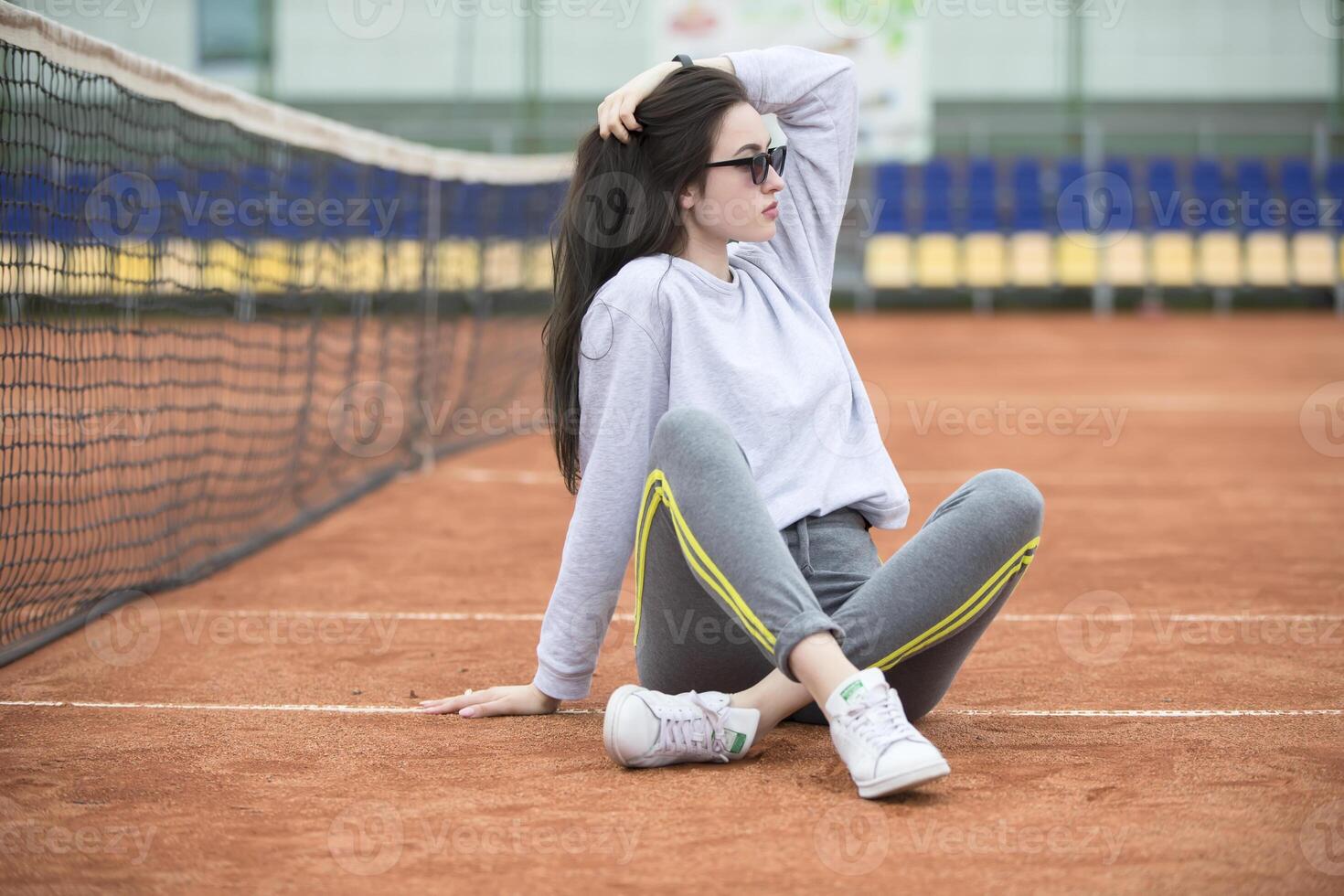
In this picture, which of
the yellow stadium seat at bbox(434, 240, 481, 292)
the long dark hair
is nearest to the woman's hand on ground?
the long dark hair

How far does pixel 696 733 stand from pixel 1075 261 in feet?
55.9

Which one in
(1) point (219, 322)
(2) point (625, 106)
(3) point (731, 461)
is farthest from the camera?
(1) point (219, 322)

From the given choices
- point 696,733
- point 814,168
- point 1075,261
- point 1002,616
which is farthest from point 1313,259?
point 696,733

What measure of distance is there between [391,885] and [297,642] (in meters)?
1.74

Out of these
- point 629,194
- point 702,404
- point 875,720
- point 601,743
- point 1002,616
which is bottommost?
point 1002,616

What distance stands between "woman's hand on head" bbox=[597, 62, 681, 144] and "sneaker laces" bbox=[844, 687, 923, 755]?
3.47 feet

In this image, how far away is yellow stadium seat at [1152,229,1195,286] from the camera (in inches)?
721

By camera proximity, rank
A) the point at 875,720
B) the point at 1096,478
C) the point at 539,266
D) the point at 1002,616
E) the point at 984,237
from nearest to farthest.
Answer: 1. the point at 875,720
2. the point at 1002,616
3. the point at 1096,478
4. the point at 539,266
5. the point at 984,237

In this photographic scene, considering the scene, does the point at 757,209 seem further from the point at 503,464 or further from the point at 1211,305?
the point at 1211,305

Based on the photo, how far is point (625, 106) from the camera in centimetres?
258

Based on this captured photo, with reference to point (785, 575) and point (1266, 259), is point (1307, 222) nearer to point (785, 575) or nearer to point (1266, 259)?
point (1266, 259)

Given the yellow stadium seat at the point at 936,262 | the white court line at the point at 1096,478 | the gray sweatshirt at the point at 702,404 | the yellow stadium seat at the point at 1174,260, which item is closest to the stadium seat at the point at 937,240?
the yellow stadium seat at the point at 936,262

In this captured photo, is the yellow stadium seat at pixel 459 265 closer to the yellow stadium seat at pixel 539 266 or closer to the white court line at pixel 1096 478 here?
the yellow stadium seat at pixel 539 266

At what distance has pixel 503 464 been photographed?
7238 mm
